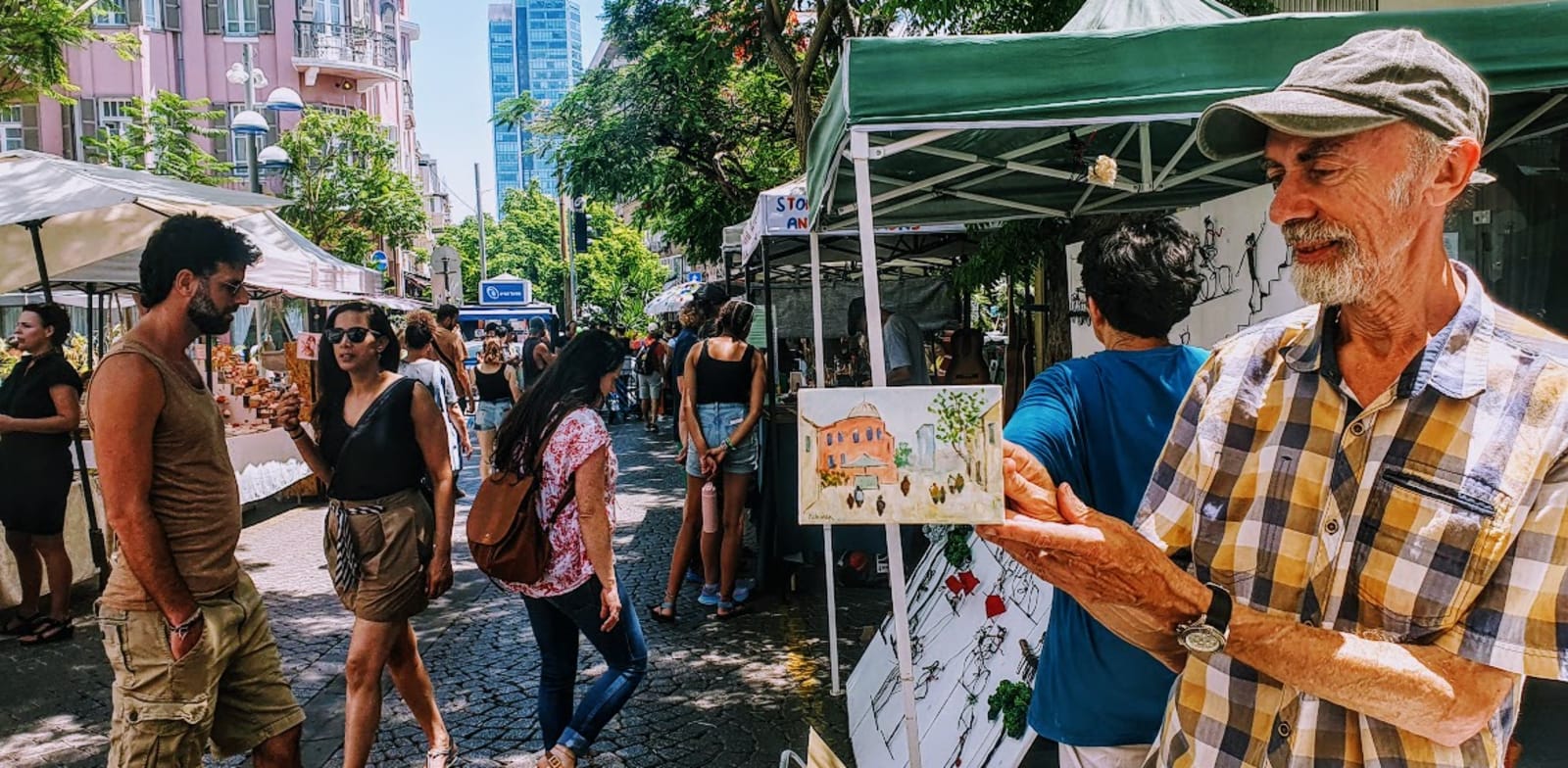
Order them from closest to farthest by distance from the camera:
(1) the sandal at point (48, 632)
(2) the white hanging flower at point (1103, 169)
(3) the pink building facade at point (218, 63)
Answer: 1. (2) the white hanging flower at point (1103, 169)
2. (1) the sandal at point (48, 632)
3. (3) the pink building facade at point (218, 63)

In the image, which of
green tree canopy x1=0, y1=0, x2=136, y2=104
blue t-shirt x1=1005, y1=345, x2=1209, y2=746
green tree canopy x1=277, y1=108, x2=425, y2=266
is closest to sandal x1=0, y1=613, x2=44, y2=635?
blue t-shirt x1=1005, y1=345, x2=1209, y2=746

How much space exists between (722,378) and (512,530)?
2687 mm

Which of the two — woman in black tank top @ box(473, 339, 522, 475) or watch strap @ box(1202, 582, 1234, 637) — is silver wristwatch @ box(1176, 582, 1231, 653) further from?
woman in black tank top @ box(473, 339, 522, 475)

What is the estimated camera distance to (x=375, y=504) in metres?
3.59

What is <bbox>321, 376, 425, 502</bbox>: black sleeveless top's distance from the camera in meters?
3.58

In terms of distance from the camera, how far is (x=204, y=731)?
2934 mm

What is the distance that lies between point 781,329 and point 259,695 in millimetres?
8933

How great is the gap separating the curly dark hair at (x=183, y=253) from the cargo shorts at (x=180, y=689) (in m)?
0.92

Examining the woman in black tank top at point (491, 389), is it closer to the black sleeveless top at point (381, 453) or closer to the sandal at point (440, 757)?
the sandal at point (440, 757)

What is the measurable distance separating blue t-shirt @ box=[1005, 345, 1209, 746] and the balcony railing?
36520mm

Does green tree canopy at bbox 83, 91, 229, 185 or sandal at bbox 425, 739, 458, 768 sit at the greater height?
green tree canopy at bbox 83, 91, 229, 185

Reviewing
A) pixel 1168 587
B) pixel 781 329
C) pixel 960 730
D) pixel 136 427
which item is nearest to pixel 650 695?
pixel 960 730

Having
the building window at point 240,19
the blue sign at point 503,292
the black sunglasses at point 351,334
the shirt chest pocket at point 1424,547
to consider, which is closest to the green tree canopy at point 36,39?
the black sunglasses at point 351,334

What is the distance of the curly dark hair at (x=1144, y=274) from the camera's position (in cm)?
229
